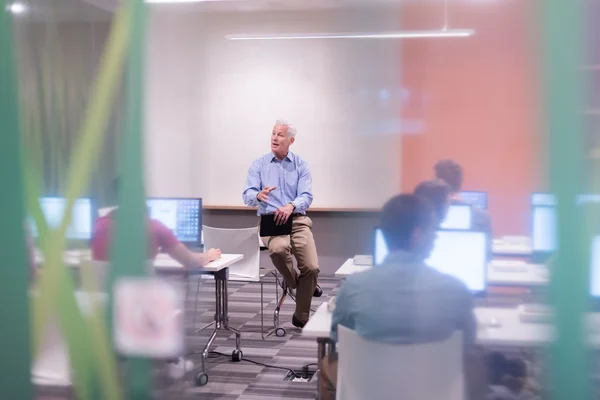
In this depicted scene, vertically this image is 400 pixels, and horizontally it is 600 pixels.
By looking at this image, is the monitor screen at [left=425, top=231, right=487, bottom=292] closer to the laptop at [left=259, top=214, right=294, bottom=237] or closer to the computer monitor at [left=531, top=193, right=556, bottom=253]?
the computer monitor at [left=531, top=193, right=556, bottom=253]

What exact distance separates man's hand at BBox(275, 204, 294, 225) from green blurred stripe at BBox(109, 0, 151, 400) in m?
2.75

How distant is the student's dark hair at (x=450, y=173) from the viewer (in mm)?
1800

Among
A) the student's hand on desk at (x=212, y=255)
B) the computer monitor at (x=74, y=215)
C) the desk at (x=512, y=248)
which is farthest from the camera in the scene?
the student's hand on desk at (x=212, y=255)

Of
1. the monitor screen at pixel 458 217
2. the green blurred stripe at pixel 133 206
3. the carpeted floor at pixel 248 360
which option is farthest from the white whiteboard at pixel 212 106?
the carpeted floor at pixel 248 360

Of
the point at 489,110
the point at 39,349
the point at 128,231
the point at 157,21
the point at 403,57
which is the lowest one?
the point at 39,349

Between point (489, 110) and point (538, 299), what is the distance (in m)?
0.52

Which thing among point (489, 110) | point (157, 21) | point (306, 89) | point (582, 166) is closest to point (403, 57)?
point (489, 110)

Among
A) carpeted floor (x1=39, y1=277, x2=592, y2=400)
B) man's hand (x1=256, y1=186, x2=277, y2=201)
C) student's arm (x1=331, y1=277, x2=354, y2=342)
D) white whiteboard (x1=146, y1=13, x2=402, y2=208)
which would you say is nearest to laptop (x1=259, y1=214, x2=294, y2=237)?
man's hand (x1=256, y1=186, x2=277, y2=201)

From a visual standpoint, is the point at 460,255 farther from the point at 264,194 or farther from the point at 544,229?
the point at 264,194

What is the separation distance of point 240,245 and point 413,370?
3.11 meters

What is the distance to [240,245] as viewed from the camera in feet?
16.0

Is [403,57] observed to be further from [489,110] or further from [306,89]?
[306,89]

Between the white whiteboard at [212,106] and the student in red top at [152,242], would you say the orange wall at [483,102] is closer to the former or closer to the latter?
the white whiteboard at [212,106]

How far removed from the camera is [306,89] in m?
6.02
